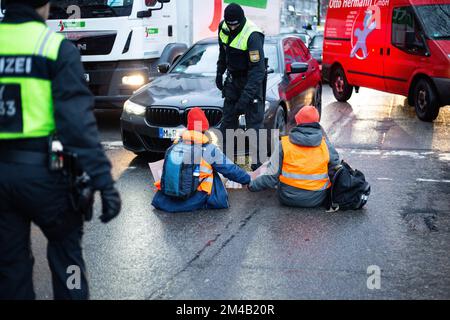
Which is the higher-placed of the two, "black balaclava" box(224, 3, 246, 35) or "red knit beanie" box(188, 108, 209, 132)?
"black balaclava" box(224, 3, 246, 35)

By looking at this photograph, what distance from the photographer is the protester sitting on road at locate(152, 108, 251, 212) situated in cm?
602

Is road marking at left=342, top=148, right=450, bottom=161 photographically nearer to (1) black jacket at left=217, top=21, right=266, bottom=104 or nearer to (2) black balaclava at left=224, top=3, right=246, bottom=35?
(1) black jacket at left=217, top=21, right=266, bottom=104

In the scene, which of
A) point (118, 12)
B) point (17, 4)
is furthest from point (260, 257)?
point (118, 12)

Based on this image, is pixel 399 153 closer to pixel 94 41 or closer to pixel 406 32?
pixel 406 32

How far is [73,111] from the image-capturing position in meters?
3.06

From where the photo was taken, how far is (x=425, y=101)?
11.6m

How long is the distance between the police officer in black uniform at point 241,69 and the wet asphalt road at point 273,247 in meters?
1.08

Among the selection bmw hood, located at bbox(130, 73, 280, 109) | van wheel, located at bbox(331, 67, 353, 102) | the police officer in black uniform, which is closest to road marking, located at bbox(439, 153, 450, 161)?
bmw hood, located at bbox(130, 73, 280, 109)

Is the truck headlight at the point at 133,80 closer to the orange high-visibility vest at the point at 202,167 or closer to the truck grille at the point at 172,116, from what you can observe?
the truck grille at the point at 172,116

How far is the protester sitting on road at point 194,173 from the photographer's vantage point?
6023 mm

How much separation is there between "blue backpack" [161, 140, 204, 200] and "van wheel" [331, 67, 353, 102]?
29.9 ft

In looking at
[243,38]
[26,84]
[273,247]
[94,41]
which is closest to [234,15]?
[243,38]

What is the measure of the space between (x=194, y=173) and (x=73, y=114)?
304cm
